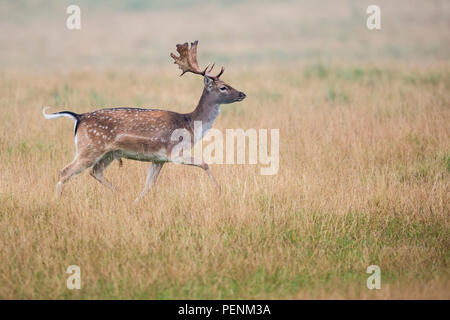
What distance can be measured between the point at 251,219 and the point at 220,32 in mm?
31300

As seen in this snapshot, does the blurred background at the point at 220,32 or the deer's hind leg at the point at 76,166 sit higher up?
the blurred background at the point at 220,32

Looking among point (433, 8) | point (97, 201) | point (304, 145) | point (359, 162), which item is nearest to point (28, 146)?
point (97, 201)

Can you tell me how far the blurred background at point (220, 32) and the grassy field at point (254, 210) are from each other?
510 inches

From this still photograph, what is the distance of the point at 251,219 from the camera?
6.95 m

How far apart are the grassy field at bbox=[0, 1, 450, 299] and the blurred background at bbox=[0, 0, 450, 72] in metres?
12.9

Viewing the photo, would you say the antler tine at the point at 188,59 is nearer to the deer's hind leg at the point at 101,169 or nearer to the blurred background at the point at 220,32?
the deer's hind leg at the point at 101,169

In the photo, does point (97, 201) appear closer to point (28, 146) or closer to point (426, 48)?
point (28, 146)

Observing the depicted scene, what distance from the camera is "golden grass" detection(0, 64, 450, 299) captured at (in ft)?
18.9

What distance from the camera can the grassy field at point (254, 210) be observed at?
228 inches

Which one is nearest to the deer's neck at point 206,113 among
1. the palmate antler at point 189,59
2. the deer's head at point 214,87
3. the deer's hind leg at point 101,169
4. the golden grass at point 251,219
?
the deer's head at point 214,87

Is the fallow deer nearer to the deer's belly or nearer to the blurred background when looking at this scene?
the deer's belly

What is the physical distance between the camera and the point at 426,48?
3031 cm

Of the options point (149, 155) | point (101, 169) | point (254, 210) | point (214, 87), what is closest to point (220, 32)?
point (214, 87)

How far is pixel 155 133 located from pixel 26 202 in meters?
1.61
